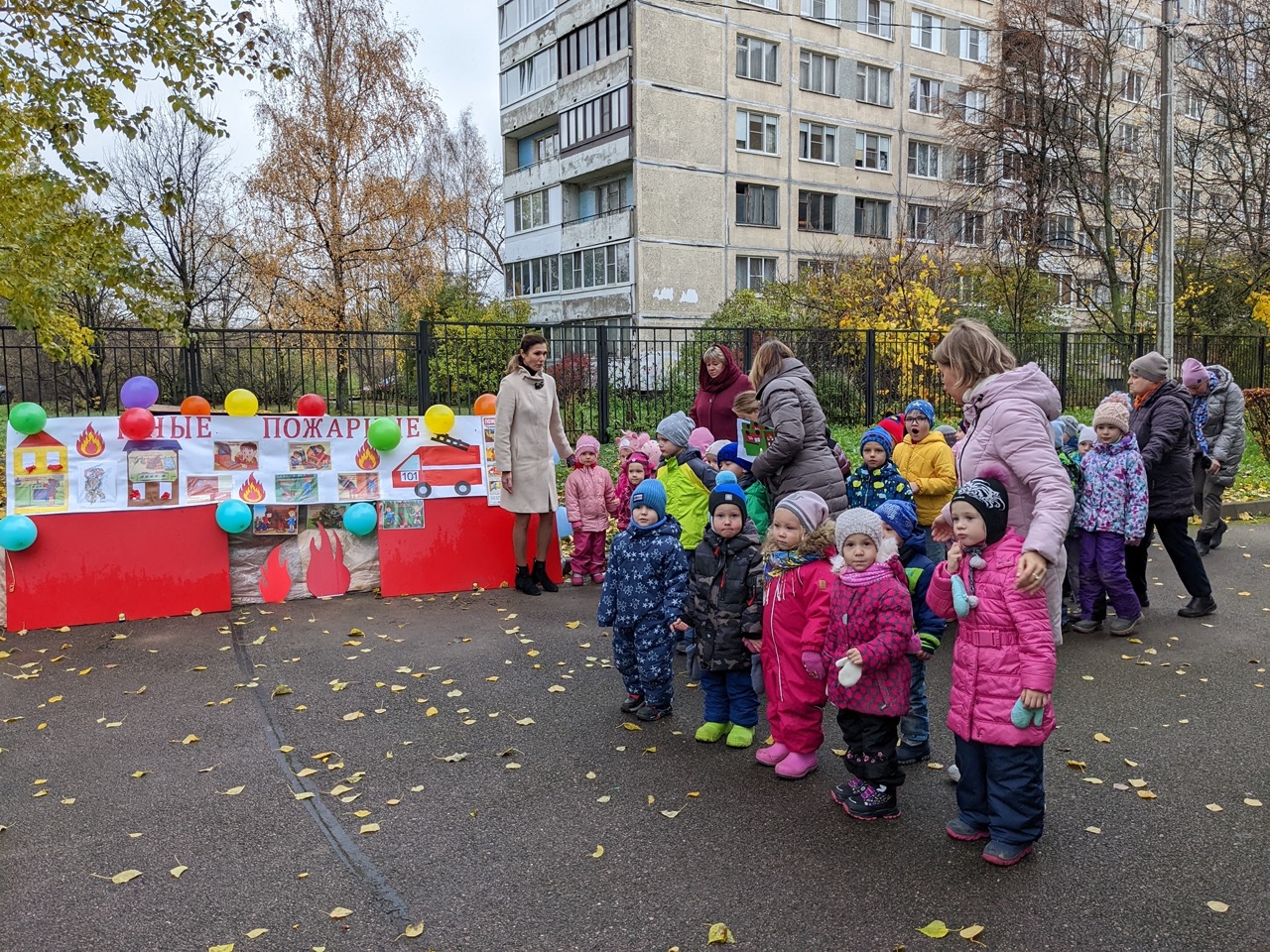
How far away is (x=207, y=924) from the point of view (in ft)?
10.9

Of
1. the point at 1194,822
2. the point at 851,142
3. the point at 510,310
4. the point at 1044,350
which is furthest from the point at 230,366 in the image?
the point at 851,142

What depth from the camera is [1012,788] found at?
3576mm

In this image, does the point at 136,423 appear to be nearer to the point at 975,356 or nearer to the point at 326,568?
the point at 326,568

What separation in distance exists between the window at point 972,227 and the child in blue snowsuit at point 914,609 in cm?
2491

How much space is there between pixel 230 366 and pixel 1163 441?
9.48 meters

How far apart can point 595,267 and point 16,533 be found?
34.8m

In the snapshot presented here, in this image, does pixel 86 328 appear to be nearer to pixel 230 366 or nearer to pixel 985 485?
pixel 230 366

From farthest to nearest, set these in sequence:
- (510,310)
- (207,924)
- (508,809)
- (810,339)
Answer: (510,310) → (810,339) → (508,809) → (207,924)

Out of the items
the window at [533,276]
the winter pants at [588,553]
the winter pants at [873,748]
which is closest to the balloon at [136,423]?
the winter pants at [588,553]

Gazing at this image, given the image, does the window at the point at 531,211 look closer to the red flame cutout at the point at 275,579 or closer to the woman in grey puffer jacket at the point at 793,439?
the red flame cutout at the point at 275,579

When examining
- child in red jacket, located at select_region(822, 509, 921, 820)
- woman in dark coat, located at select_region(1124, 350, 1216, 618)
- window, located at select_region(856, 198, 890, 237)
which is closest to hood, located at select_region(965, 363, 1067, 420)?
child in red jacket, located at select_region(822, 509, 921, 820)

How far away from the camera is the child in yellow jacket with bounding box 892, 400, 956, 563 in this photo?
6.43 metres

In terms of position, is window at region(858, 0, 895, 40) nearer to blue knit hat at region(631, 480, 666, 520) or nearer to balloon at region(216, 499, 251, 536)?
balloon at region(216, 499, 251, 536)

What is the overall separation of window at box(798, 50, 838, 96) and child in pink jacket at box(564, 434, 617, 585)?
36.6 meters
